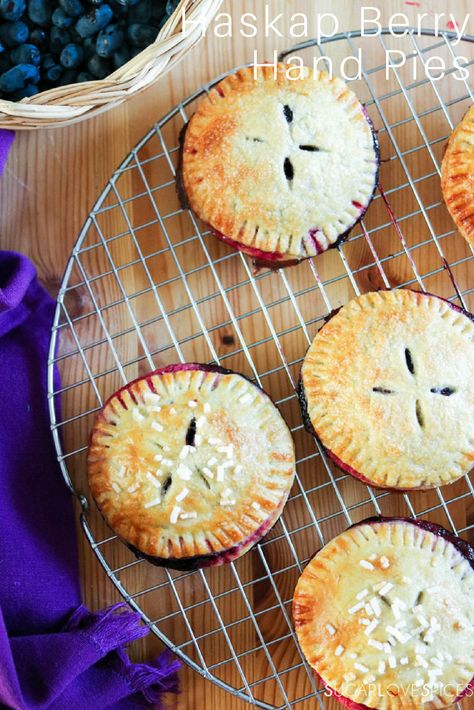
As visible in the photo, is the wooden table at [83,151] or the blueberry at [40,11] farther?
the wooden table at [83,151]

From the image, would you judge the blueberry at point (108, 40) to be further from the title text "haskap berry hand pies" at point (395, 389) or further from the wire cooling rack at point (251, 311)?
the title text "haskap berry hand pies" at point (395, 389)

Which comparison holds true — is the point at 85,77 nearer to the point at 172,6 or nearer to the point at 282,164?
the point at 172,6

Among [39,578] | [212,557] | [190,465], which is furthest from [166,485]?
[39,578]

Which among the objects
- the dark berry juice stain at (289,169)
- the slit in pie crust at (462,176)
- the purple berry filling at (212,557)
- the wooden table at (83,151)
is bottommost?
the purple berry filling at (212,557)

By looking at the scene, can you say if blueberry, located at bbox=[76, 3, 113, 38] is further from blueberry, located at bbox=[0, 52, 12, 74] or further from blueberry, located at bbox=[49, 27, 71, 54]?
blueberry, located at bbox=[0, 52, 12, 74]

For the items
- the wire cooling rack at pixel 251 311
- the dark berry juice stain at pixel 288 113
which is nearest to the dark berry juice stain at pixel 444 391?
the wire cooling rack at pixel 251 311

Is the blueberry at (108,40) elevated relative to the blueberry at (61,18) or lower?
lower
